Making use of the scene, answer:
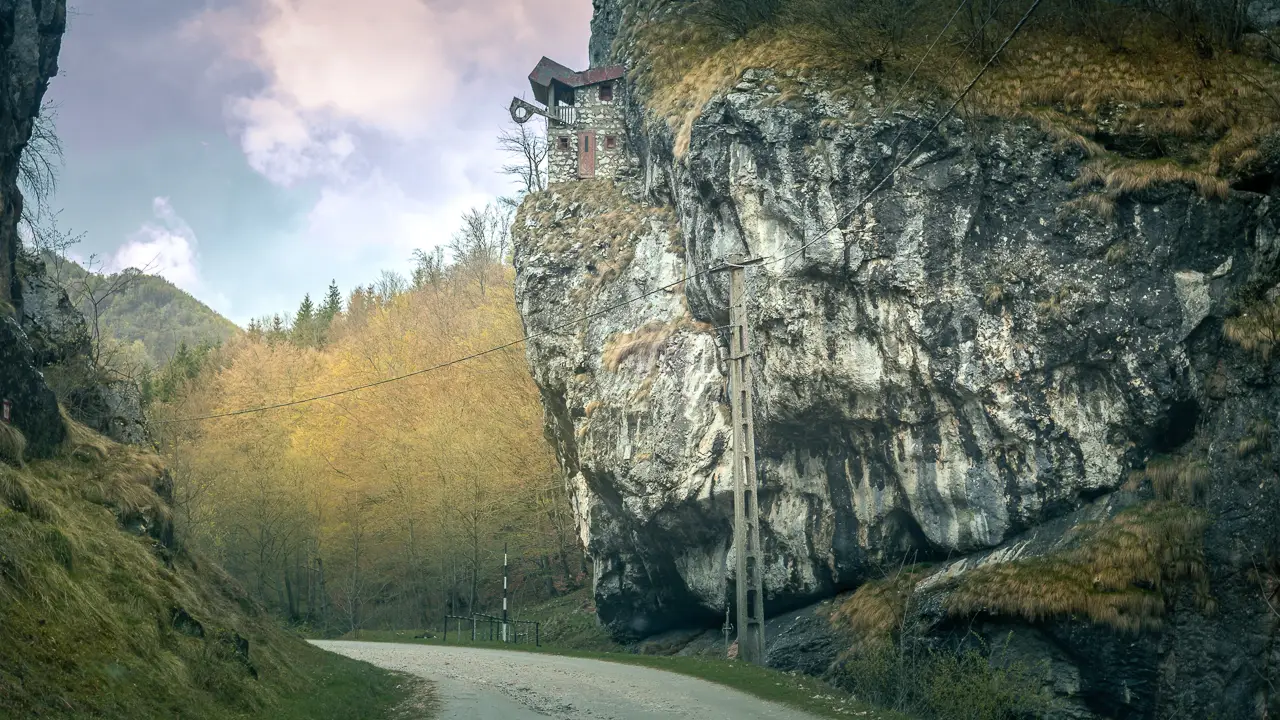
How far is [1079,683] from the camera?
725 inches

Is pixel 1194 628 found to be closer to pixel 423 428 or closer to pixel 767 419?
pixel 767 419

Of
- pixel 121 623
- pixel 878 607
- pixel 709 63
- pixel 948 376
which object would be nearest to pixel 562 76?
pixel 709 63

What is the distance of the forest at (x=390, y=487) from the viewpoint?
3528 centimetres

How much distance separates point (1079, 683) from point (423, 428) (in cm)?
2565

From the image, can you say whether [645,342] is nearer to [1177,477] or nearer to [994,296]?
[994,296]

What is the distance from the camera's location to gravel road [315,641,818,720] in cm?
1335

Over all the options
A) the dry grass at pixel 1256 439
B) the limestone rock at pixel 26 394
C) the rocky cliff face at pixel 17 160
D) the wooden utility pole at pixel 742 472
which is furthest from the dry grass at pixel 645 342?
the limestone rock at pixel 26 394

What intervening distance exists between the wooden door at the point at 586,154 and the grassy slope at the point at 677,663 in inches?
590

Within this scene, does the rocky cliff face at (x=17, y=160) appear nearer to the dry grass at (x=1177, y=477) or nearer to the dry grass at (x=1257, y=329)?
the dry grass at (x=1177, y=477)

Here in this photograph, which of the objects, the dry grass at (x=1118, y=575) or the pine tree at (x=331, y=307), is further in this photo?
the pine tree at (x=331, y=307)

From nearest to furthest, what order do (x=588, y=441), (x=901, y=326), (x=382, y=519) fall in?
(x=901, y=326)
(x=588, y=441)
(x=382, y=519)

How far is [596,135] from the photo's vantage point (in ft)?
112

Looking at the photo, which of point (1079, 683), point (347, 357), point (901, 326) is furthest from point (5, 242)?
point (347, 357)

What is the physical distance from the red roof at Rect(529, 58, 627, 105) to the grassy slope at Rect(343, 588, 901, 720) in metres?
18.1
